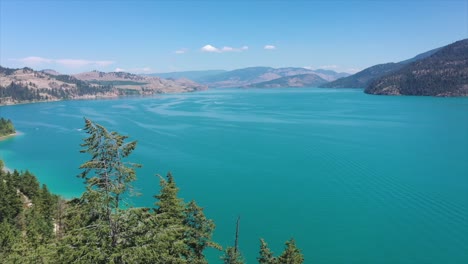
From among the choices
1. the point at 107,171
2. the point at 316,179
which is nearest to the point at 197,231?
the point at 107,171

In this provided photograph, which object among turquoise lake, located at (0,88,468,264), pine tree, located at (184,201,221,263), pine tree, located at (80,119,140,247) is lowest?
turquoise lake, located at (0,88,468,264)

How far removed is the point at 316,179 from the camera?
154 ft

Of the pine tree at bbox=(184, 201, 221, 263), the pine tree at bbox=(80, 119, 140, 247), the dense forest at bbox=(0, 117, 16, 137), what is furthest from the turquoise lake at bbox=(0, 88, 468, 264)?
the pine tree at bbox=(80, 119, 140, 247)

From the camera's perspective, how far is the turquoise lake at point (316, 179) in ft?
100.0

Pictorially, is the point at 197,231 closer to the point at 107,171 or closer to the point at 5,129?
the point at 107,171

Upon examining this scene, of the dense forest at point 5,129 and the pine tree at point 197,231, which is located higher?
the pine tree at point 197,231

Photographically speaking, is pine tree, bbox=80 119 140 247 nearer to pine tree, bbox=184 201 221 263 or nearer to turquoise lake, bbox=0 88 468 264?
pine tree, bbox=184 201 221 263

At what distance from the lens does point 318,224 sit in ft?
110

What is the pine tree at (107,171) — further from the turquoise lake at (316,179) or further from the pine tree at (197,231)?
the turquoise lake at (316,179)

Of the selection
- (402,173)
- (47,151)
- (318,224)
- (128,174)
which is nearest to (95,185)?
(128,174)

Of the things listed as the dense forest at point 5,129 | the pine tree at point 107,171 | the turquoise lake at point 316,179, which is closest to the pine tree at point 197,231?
the pine tree at point 107,171

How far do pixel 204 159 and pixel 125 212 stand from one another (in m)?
49.2

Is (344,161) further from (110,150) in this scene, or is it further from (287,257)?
(110,150)

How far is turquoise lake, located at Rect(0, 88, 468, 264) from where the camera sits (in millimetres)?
30469
